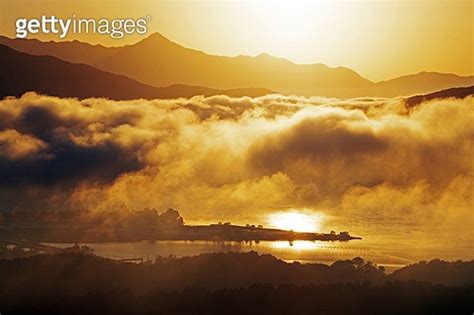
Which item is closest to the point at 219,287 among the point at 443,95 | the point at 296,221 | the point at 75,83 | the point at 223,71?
the point at 296,221

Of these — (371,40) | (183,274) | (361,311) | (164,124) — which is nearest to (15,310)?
(183,274)

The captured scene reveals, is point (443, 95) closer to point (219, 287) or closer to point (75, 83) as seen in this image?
point (219, 287)

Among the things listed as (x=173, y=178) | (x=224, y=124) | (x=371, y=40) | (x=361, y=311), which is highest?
(x=371, y=40)

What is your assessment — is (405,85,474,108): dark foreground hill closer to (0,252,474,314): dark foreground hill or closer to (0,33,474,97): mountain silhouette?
(0,33,474,97): mountain silhouette

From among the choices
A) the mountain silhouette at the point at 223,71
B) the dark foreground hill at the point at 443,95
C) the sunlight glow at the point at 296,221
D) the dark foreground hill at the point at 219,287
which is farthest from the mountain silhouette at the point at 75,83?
the dark foreground hill at the point at 219,287

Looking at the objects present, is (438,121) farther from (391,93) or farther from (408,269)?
(408,269)

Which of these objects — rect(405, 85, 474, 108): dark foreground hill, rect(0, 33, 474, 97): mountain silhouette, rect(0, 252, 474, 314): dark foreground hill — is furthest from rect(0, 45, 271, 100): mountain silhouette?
rect(0, 252, 474, 314): dark foreground hill
